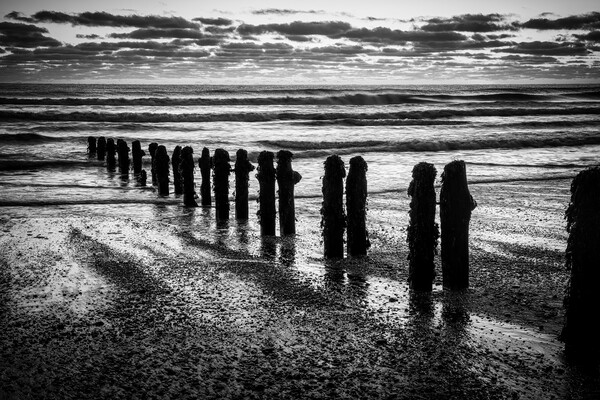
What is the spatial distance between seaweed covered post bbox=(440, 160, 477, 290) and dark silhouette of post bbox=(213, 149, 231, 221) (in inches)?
177

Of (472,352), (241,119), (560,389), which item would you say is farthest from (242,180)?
(241,119)

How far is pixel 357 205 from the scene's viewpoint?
20.5 feet

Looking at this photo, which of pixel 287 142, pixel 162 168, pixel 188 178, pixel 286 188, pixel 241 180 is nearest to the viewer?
pixel 286 188

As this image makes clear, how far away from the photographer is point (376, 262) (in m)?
6.22

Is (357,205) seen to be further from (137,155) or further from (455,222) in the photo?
(137,155)

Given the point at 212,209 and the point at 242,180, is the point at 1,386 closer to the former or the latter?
the point at 242,180

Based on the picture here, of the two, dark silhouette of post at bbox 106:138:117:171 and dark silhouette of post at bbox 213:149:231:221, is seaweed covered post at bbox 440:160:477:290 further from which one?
dark silhouette of post at bbox 106:138:117:171

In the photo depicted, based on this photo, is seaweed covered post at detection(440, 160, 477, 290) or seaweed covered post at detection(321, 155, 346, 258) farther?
seaweed covered post at detection(321, 155, 346, 258)

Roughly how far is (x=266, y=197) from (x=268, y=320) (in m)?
3.51

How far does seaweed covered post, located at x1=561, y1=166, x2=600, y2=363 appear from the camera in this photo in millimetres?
3711

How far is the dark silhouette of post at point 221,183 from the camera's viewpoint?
29.1 feet

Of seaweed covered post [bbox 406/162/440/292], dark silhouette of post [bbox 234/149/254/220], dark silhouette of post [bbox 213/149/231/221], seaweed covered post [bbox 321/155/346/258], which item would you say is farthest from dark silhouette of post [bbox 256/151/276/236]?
seaweed covered post [bbox 406/162/440/292]

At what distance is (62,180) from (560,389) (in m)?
13.3

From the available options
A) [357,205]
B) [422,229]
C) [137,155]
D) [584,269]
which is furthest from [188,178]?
[584,269]
